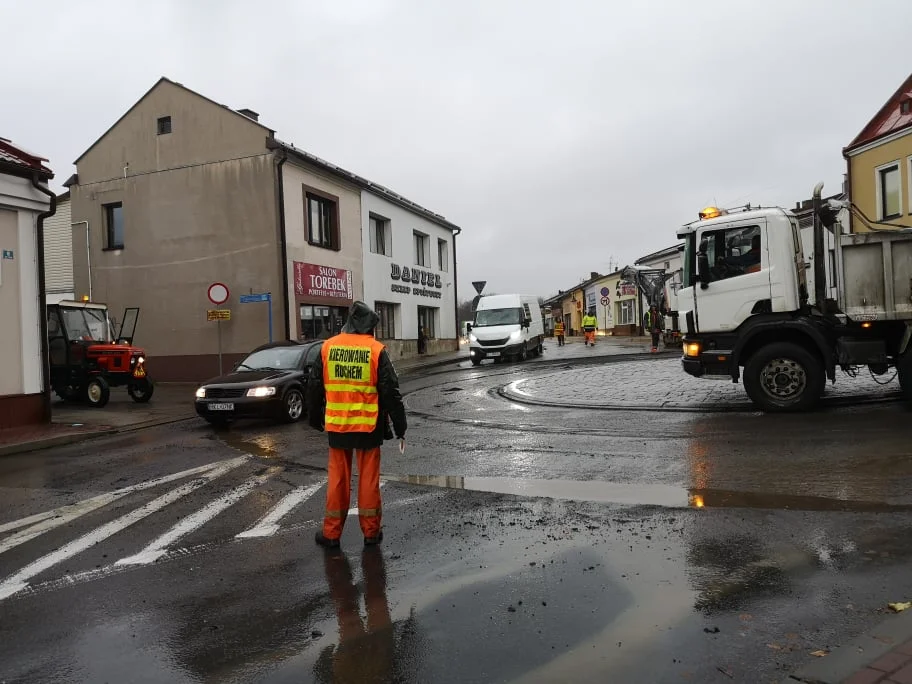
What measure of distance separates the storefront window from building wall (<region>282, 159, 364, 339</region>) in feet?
0.59

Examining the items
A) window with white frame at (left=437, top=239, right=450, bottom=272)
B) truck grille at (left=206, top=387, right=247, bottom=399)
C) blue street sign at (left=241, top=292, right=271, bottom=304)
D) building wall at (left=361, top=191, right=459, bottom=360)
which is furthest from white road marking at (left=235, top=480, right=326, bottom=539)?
window with white frame at (left=437, top=239, right=450, bottom=272)

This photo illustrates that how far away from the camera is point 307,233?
21969 mm

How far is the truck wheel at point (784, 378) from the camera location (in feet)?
32.2

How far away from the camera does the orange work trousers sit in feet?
15.6

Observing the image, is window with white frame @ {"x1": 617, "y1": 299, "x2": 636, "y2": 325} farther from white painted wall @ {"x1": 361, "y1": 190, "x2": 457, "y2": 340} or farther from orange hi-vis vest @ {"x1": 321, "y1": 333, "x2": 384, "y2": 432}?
orange hi-vis vest @ {"x1": 321, "y1": 333, "x2": 384, "y2": 432}

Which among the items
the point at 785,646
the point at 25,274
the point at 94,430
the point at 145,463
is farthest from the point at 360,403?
the point at 25,274

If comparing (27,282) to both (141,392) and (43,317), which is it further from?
(141,392)

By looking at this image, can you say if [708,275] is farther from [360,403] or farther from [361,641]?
[361,641]

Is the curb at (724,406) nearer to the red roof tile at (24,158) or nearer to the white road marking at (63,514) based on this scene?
the white road marking at (63,514)

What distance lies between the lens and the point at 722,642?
10.3 ft

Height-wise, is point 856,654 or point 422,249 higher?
point 422,249

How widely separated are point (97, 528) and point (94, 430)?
6597mm

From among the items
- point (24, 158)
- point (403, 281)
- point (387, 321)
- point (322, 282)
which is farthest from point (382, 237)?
point (24, 158)

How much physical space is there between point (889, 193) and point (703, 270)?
1725 centimetres
